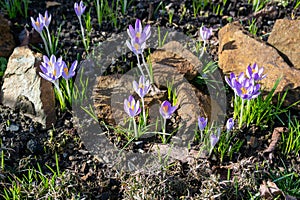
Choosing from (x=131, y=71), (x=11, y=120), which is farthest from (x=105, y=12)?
(x=11, y=120)

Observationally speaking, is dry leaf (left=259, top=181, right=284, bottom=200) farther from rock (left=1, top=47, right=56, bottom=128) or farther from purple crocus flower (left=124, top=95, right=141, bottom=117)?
rock (left=1, top=47, right=56, bottom=128)

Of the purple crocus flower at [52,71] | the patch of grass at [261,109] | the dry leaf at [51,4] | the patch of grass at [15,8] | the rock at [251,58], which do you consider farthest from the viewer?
the dry leaf at [51,4]

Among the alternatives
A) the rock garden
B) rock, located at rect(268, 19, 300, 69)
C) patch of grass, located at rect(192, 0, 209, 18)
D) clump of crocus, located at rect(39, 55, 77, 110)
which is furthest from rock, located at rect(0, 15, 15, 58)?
rock, located at rect(268, 19, 300, 69)

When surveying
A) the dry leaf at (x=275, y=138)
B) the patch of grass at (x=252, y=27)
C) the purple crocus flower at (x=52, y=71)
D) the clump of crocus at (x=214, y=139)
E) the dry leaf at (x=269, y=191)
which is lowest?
the dry leaf at (x=269, y=191)

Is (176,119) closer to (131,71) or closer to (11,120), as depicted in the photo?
(131,71)

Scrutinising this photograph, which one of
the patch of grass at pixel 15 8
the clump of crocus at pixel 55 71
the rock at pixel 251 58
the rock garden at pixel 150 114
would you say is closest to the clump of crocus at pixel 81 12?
the rock garden at pixel 150 114

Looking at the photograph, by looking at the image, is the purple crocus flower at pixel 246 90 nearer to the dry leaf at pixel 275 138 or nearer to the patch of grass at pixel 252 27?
the dry leaf at pixel 275 138
